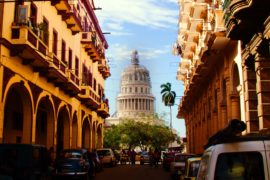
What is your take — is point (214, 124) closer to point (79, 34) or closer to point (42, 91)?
point (42, 91)

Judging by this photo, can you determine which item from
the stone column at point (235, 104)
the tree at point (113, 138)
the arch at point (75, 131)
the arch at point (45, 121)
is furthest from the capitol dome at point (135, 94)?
the stone column at point (235, 104)

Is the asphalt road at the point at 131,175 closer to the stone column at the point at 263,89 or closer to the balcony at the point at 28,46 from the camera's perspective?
the balcony at the point at 28,46

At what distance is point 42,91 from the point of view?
2428cm

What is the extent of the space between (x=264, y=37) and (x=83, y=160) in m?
11.1

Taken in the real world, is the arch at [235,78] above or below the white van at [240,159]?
above

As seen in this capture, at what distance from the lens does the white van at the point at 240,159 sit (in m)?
4.92

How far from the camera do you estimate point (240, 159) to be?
506cm

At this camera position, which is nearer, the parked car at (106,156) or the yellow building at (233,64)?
the yellow building at (233,64)

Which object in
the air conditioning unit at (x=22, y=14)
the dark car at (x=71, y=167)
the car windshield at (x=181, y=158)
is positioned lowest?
the dark car at (x=71, y=167)

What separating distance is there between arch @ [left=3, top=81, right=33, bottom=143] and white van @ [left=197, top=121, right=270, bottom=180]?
50.4 ft

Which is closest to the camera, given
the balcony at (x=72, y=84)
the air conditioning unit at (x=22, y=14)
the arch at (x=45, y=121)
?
the air conditioning unit at (x=22, y=14)

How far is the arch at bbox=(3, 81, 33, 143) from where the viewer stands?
69.7ft

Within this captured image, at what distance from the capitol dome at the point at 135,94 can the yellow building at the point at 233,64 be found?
11237 cm

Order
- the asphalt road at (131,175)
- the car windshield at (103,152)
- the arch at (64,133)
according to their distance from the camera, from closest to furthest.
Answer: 1. the asphalt road at (131,175)
2. the arch at (64,133)
3. the car windshield at (103,152)
